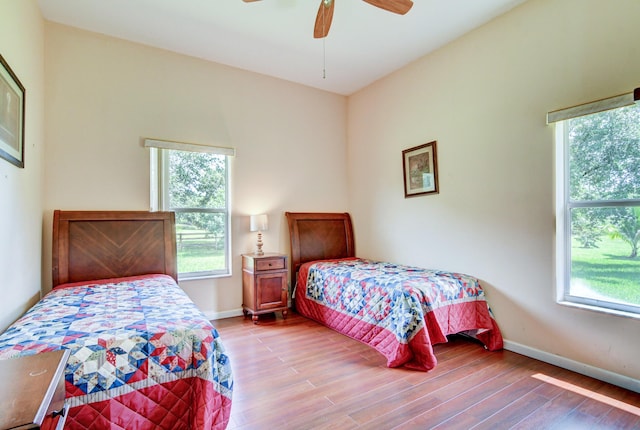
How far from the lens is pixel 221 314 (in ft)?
12.6

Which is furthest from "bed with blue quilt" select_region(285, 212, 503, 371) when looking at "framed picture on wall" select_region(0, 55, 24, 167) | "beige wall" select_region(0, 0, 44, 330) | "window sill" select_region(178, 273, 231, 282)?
"framed picture on wall" select_region(0, 55, 24, 167)

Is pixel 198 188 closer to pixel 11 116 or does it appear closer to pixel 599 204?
pixel 11 116

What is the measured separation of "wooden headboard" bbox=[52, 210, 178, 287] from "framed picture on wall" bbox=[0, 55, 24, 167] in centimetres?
88

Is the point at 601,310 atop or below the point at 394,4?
below

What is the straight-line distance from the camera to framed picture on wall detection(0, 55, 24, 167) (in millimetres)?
1957

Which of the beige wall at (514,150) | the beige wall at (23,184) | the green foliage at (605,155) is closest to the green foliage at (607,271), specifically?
the beige wall at (514,150)

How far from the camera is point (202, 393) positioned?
64.7 inches

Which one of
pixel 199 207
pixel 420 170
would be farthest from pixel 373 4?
pixel 199 207

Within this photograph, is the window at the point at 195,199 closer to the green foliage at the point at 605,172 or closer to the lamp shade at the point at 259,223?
the lamp shade at the point at 259,223

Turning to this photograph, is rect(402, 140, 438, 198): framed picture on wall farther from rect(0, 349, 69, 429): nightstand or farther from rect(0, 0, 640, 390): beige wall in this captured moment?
rect(0, 349, 69, 429): nightstand

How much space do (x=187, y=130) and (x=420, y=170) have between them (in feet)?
8.66

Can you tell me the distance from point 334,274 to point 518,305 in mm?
1706

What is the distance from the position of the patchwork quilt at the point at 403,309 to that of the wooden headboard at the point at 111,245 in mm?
1699

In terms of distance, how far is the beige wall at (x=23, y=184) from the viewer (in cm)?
206
